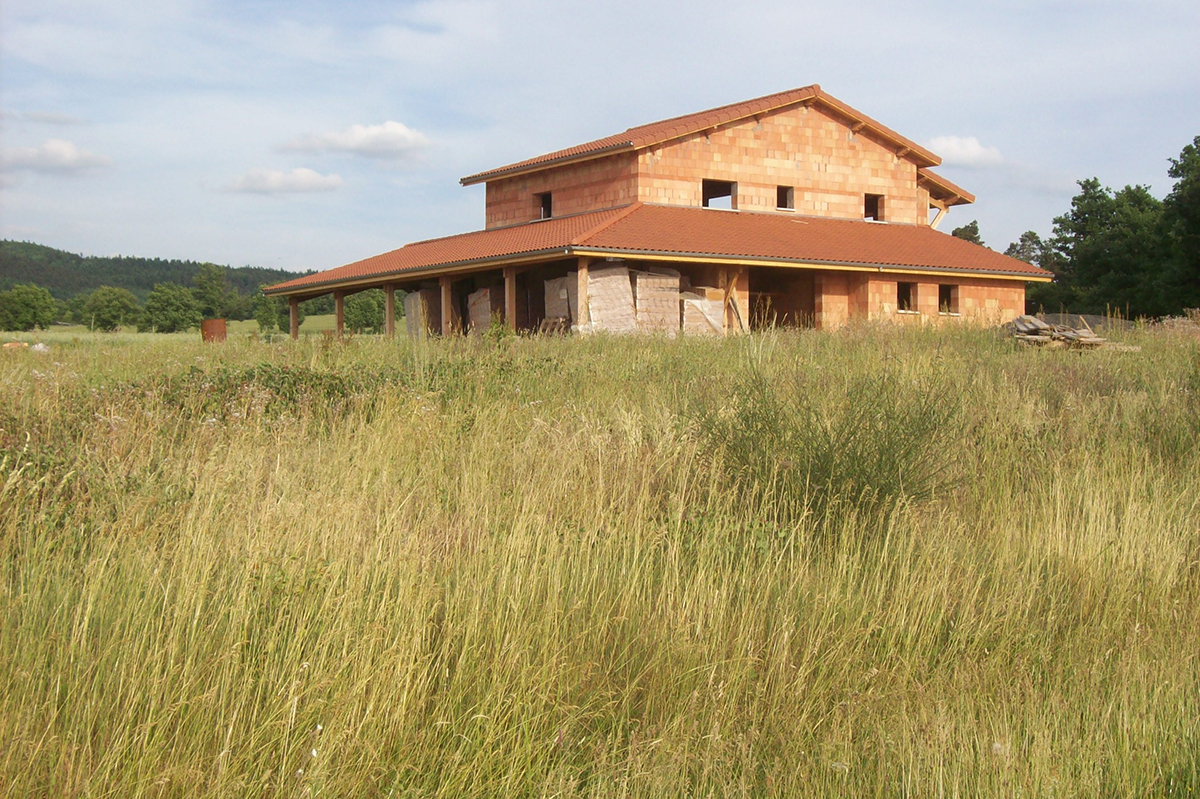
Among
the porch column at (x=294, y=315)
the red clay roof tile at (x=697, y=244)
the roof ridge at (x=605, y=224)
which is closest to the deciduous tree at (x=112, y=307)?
the porch column at (x=294, y=315)

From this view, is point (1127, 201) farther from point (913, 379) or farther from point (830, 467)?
point (830, 467)

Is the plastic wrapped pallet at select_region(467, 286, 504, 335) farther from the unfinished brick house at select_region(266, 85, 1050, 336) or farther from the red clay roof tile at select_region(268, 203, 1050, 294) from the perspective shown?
the red clay roof tile at select_region(268, 203, 1050, 294)

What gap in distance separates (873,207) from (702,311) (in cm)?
1050

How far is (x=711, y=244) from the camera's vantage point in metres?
Result: 21.8

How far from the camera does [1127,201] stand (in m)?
48.4

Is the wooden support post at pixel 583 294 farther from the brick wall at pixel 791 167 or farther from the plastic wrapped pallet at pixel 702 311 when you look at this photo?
the brick wall at pixel 791 167

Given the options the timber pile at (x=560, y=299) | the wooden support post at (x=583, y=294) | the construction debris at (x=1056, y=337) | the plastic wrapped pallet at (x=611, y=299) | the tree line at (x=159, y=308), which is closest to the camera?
the construction debris at (x=1056, y=337)

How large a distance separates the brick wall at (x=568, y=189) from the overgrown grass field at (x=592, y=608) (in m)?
18.3

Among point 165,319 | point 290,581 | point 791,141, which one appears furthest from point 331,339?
point 165,319

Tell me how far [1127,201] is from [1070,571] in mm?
50720

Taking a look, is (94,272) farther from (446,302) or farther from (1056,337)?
(1056,337)

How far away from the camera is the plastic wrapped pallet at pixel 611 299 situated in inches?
837

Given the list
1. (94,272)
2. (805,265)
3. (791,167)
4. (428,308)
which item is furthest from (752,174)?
(94,272)

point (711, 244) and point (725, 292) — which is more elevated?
point (711, 244)
